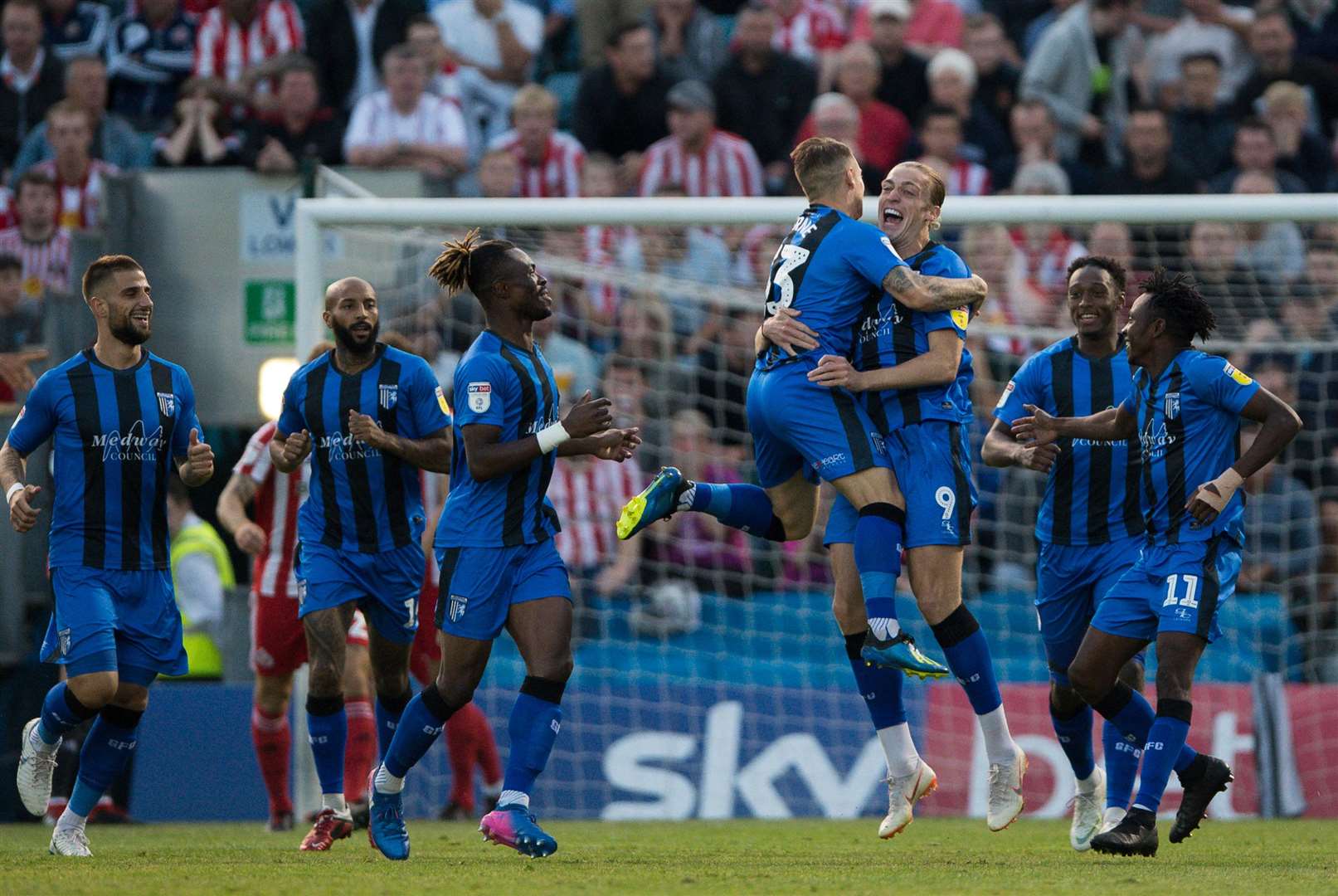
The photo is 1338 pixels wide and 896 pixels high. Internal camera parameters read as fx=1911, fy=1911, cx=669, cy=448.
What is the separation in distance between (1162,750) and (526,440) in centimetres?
277

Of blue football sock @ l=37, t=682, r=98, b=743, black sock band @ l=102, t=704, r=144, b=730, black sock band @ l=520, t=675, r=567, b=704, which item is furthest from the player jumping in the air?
blue football sock @ l=37, t=682, r=98, b=743

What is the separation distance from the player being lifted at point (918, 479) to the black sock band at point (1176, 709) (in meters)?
0.63

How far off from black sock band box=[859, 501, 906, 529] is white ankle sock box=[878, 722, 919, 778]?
882mm

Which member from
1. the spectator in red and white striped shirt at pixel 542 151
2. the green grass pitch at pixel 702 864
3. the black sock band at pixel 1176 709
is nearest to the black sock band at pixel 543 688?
the green grass pitch at pixel 702 864

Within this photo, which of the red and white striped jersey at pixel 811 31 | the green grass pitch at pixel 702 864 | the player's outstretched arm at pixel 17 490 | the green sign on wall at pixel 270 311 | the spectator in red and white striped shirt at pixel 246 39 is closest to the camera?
the green grass pitch at pixel 702 864

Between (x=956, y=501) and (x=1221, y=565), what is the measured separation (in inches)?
42.7

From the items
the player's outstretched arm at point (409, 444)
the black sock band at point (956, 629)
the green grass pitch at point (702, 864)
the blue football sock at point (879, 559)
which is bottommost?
the green grass pitch at point (702, 864)

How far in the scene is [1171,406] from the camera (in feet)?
25.4

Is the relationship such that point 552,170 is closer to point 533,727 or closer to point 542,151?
point 542,151

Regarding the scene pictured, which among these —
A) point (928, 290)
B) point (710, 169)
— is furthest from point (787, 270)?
point (710, 169)

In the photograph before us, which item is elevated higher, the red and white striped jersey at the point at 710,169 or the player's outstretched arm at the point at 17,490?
the red and white striped jersey at the point at 710,169

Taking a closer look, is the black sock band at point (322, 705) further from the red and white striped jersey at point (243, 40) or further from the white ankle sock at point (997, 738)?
the red and white striped jersey at point (243, 40)

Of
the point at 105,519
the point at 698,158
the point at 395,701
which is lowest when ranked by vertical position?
the point at 395,701

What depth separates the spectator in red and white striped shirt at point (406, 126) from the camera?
14.6 metres
